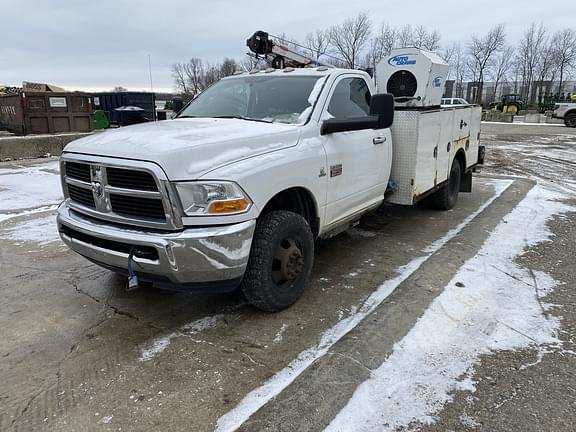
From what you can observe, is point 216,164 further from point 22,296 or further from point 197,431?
point 22,296

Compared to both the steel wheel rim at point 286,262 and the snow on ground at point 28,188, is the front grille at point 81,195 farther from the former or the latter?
the snow on ground at point 28,188

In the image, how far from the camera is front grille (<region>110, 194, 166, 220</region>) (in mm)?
2957

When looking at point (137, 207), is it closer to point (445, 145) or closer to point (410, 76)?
point (410, 76)

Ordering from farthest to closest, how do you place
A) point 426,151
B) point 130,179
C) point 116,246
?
1. point 426,151
2. point 116,246
3. point 130,179

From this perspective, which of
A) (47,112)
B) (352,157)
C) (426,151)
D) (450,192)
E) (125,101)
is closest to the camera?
(352,157)

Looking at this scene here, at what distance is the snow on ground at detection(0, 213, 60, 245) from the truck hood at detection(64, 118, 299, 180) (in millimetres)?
2602

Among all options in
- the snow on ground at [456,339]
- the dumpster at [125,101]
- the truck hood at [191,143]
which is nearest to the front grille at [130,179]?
the truck hood at [191,143]

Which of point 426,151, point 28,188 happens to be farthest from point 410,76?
point 28,188

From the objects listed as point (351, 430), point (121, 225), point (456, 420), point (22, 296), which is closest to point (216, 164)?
point (121, 225)

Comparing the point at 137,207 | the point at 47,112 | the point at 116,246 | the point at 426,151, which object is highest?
the point at 47,112

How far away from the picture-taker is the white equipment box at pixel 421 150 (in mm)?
5203

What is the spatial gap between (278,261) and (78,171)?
5.43 feet

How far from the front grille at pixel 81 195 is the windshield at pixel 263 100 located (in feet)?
4.74

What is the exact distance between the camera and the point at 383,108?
402 centimetres
